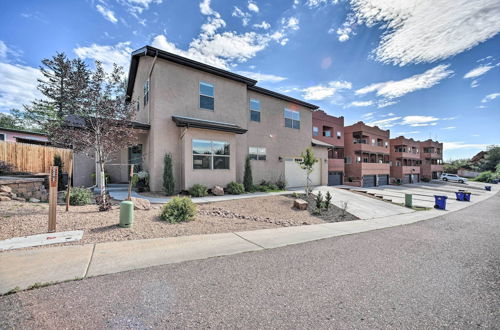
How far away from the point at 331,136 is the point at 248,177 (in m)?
Answer: 14.9

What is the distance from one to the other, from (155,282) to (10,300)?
5.60 feet

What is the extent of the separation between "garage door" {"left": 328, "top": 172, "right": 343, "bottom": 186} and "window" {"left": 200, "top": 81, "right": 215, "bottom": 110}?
616 inches

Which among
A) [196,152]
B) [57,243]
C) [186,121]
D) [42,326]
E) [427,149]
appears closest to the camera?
[42,326]

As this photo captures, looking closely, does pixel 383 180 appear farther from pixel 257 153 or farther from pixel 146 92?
pixel 146 92

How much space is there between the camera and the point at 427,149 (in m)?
45.8

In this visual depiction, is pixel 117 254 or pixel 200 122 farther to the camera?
pixel 200 122

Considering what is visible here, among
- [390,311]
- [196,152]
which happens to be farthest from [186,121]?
[390,311]

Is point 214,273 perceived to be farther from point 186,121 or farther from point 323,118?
point 323,118

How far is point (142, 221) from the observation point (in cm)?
638

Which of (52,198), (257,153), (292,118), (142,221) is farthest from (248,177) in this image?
(52,198)

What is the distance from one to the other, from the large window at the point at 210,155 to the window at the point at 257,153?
2941 millimetres

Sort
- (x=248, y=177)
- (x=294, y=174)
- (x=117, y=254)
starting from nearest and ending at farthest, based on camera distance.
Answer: (x=117, y=254), (x=248, y=177), (x=294, y=174)

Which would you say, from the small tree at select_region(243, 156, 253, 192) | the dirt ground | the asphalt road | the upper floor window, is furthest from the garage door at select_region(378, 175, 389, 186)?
the asphalt road

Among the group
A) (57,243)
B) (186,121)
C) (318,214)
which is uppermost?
(186,121)
